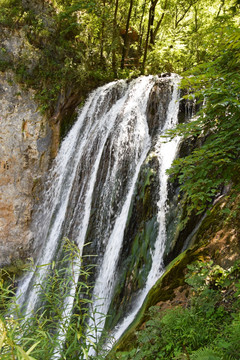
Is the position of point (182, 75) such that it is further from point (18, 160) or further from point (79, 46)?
point (79, 46)

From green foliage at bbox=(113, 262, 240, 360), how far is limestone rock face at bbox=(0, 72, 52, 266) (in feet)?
29.1

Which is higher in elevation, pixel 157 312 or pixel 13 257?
pixel 157 312

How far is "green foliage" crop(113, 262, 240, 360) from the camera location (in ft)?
7.33

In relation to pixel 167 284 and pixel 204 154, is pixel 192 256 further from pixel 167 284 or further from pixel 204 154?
pixel 204 154

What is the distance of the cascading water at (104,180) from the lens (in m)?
5.77

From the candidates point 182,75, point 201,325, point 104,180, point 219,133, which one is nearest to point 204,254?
point 201,325

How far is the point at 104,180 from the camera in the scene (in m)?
7.46

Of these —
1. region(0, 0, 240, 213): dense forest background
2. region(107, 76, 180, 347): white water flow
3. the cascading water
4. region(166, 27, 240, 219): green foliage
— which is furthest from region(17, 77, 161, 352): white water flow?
region(166, 27, 240, 219): green foliage

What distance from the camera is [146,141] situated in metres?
7.27

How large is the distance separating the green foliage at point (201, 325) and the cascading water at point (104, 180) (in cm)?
164

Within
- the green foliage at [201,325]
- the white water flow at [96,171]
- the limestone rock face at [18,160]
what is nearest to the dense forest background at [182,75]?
the green foliage at [201,325]

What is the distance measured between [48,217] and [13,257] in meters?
2.21

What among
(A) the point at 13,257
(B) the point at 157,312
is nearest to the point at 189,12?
(A) the point at 13,257

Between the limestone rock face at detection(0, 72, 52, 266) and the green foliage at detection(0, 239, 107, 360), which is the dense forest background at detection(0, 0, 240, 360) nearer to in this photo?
the green foliage at detection(0, 239, 107, 360)
